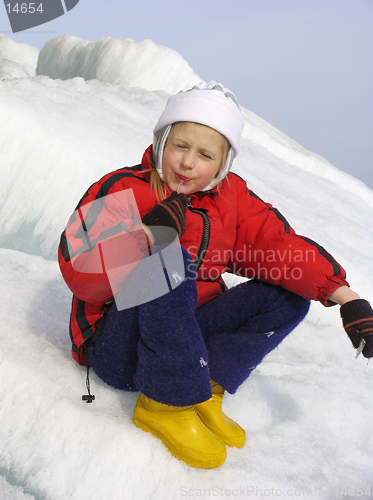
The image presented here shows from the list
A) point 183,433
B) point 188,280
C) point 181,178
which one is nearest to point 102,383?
point 183,433

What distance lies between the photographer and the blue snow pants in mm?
803

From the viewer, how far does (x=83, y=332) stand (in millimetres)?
947

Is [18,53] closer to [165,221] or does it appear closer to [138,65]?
[138,65]

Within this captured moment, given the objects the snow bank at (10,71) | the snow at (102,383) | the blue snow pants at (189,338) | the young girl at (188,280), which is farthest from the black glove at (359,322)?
the snow bank at (10,71)

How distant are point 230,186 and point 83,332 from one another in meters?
0.51

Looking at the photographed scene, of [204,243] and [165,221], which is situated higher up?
[165,221]

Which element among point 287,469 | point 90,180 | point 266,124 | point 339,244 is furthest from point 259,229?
point 266,124

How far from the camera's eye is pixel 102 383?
1.02m

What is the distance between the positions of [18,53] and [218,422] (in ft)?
27.2

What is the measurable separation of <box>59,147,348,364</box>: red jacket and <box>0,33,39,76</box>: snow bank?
7.59 m

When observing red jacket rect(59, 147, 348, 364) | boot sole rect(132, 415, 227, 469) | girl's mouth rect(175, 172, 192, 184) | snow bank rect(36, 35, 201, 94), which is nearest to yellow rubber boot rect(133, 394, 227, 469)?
boot sole rect(132, 415, 227, 469)

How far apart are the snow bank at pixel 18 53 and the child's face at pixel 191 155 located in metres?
7.57

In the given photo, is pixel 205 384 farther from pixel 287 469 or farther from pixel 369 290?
pixel 369 290

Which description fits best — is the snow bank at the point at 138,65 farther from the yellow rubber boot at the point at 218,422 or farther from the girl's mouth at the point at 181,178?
the yellow rubber boot at the point at 218,422
